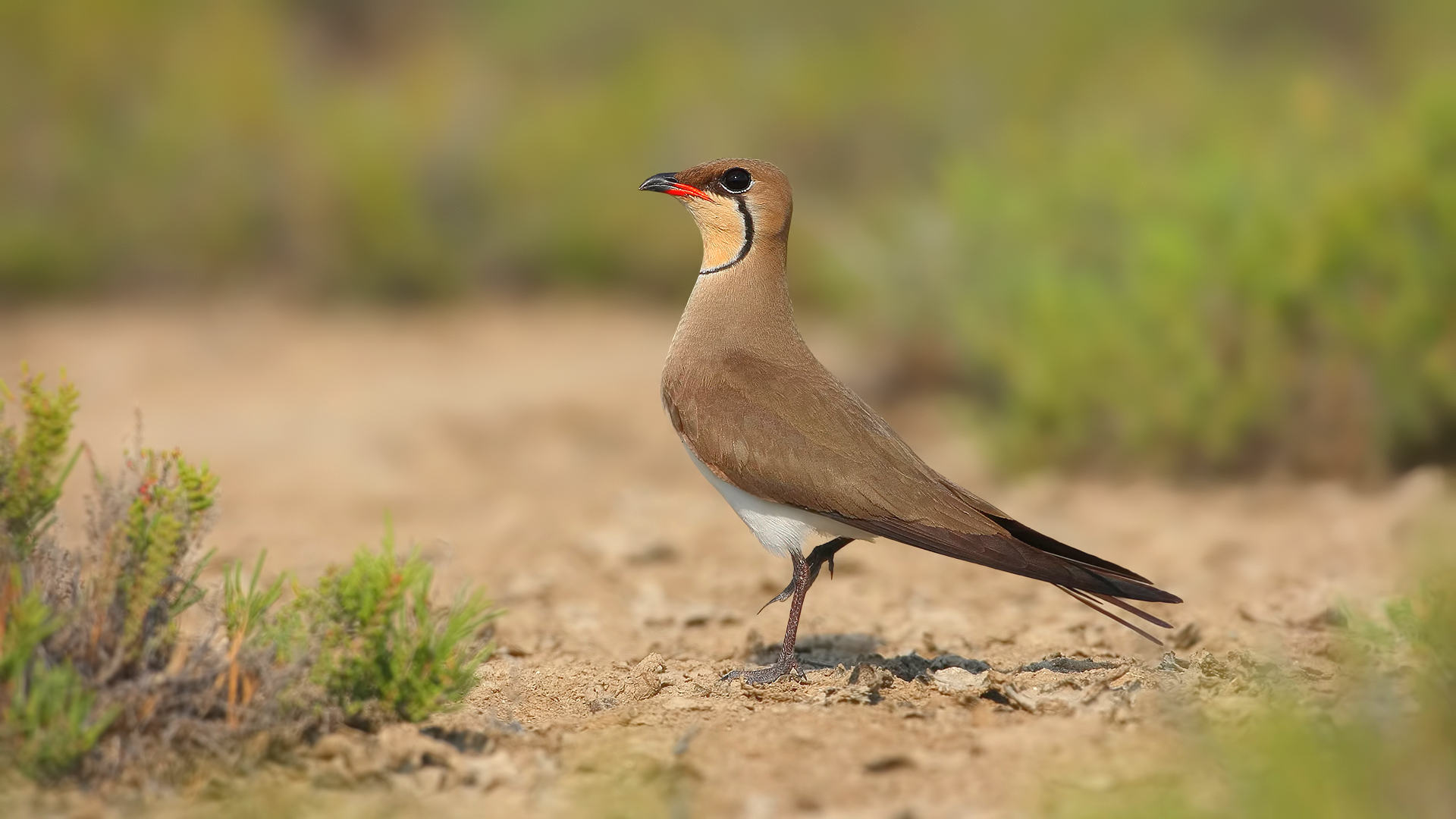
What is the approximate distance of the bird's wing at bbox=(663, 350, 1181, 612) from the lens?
14.7ft

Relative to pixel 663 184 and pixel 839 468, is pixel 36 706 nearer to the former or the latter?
pixel 839 468

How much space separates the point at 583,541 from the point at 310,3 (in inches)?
932

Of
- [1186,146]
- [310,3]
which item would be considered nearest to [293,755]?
[1186,146]

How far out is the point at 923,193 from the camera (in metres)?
15.3

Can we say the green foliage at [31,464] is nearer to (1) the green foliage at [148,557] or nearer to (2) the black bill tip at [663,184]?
(1) the green foliage at [148,557]

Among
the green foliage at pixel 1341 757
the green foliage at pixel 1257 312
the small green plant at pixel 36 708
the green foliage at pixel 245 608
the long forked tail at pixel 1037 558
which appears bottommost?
the small green plant at pixel 36 708

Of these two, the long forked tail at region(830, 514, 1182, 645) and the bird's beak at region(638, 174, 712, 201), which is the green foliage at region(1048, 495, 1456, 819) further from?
the bird's beak at region(638, 174, 712, 201)

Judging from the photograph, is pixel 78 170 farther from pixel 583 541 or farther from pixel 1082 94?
pixel 1082 94

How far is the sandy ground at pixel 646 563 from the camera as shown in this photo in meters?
3.83

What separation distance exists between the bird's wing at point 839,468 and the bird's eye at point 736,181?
0.67 m

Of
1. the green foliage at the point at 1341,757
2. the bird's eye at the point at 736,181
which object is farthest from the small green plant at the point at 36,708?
the bird's eye at the point at 736,181

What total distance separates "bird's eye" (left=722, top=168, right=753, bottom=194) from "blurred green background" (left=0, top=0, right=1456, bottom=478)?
453cm

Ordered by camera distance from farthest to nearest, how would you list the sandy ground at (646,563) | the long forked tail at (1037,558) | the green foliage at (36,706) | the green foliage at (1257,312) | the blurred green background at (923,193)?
the blurred green background at (923,193), the green foliage at (1257,312), the long forked tail at (1037,558), the sandy ground at (646,563), the green foliage at (36,706)

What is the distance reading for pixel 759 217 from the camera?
555 cm
